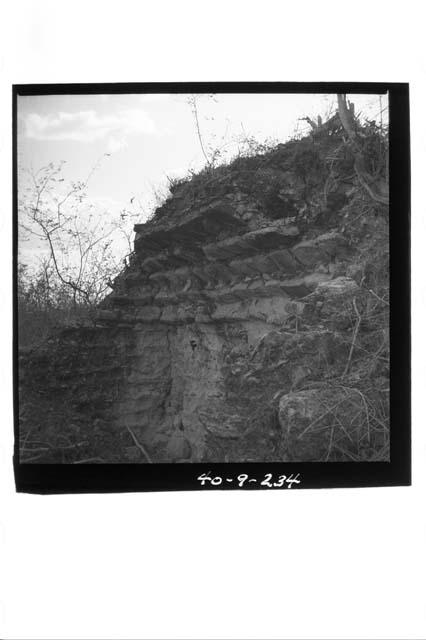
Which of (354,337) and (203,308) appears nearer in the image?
(354,337)

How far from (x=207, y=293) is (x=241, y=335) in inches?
12.5

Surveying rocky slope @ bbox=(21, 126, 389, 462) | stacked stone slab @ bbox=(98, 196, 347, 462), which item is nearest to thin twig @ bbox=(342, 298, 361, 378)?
rocky slope @ bbox=(21, 126, 389, 462)

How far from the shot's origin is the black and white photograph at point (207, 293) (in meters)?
3.78

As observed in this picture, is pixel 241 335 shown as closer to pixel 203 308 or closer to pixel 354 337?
pixel 203 308

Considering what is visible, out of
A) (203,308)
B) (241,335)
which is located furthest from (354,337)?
(203,308)

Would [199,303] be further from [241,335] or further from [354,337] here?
[354,337]

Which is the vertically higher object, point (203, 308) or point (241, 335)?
point (203, 308)

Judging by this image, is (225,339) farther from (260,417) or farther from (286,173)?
(286,173)

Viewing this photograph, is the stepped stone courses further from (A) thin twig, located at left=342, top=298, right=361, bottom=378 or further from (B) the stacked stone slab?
(A) thin twig, located at left=342, top=298, right=361, bottom=378

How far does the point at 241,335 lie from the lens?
404cm

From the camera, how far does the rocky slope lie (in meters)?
3.79

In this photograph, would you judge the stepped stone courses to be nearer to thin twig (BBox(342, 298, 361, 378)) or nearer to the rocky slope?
the rocky slope

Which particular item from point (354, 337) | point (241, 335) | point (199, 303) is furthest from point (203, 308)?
point (354, 337)

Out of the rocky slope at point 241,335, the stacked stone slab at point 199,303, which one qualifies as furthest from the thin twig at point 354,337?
the stacked stone slab at point 199,303
